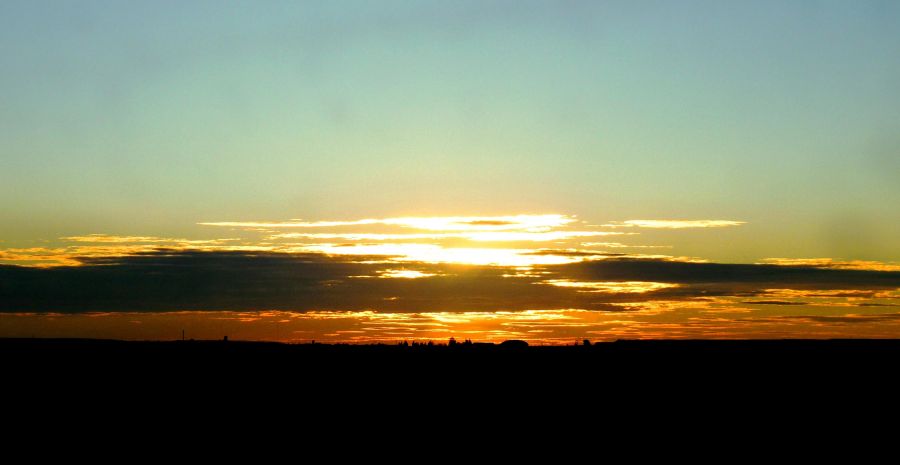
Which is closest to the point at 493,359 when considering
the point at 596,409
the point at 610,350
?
the point at 610,350

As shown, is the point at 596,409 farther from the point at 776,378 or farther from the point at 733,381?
the point at 776,378

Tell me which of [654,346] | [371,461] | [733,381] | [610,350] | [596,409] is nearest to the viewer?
[371,461]

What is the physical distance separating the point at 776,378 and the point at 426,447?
4175 centimetres

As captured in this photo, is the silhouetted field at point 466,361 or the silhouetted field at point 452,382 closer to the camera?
the silhouetted field at point 452,382

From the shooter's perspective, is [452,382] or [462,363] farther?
[462,363]

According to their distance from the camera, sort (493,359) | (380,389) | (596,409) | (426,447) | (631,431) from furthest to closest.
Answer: (493,359)
(380,389)
(596,409)
(631,431)
(426,447)

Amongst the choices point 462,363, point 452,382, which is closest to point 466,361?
point 462,363

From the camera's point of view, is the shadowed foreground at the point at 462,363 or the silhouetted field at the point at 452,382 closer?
the silhouetted field at the point at 452,382

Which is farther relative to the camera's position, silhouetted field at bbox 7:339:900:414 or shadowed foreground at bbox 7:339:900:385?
shadowed foreground at bbox 7:339:900:385

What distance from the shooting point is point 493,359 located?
95.4 m

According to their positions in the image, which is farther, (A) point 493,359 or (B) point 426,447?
(A) point 493,359

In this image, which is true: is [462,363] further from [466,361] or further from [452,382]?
[452,382]

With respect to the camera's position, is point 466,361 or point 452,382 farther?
point 466,361

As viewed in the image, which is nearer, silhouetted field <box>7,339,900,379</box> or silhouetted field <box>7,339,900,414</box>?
silhouetted field <box>7,339,900,414</box>
